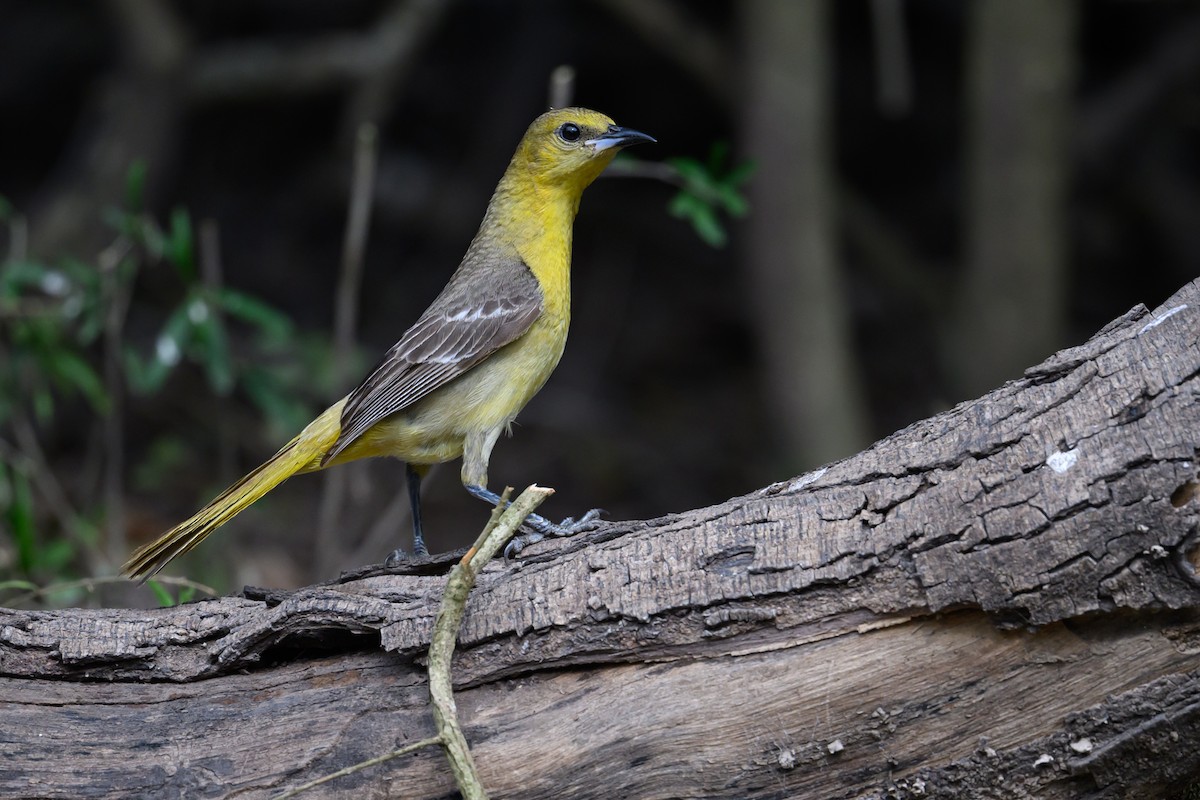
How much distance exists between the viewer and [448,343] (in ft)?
14.4

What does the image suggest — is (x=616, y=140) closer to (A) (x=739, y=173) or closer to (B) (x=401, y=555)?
(A) (x=739, y=173)

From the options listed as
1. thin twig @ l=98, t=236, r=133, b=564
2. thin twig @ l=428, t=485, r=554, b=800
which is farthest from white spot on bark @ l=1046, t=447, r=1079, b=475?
thin twig @ l=98, t=236, r=133, b=564

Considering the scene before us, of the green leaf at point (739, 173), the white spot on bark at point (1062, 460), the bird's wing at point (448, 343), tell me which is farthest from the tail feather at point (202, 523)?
the white spot on bark at point (1062, 460)

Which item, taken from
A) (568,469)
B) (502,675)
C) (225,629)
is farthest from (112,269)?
(568,469)

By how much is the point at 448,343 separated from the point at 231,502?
3.31 feet

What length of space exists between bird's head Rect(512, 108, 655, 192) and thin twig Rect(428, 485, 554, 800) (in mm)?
2084

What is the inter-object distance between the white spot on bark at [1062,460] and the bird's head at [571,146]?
2.41 m

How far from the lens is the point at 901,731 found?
270 centimetres

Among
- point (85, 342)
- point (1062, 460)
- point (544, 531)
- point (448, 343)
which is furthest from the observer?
point (85, 342)

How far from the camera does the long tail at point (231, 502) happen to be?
12.2 feet

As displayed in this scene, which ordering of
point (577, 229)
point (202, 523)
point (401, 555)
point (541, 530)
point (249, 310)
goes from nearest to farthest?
point (541, 530) → point (202, 523) → point (401, 555) → point (249, 310) → point (577, 229)

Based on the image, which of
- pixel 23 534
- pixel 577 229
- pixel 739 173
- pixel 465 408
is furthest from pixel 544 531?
pixel 577 229

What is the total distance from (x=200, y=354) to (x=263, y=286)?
4204 millimetres

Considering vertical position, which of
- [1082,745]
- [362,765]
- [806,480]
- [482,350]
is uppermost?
[482,350]
